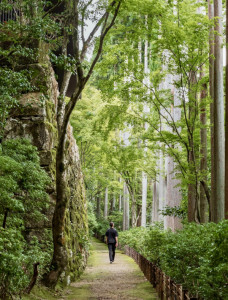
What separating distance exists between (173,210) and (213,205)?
5970 millimetres

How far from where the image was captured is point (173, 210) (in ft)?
52.1

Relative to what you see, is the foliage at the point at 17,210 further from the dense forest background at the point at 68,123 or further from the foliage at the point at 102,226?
the foliage at the point at 102,226

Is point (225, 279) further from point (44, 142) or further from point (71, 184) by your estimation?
point (71, 184)

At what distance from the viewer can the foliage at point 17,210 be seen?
5.58 meters

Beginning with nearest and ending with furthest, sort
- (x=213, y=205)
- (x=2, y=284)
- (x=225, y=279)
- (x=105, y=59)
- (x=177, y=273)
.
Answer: (x=225, y=279) < (x=2, y=284) < (x=177, y=273) < (x=213, y=205) < (x=105, y=59)

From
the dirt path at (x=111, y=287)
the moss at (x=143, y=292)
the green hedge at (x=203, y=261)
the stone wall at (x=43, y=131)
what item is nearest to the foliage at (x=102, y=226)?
the dirt path at (x=111, y=287)

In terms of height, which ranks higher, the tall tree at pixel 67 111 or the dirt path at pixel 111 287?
the tall tree at pixel 67 111

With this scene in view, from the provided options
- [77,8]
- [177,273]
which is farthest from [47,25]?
A: [177,273]

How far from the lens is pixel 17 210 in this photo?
24.1 feet

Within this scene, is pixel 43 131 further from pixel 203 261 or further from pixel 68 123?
pixel 203 261

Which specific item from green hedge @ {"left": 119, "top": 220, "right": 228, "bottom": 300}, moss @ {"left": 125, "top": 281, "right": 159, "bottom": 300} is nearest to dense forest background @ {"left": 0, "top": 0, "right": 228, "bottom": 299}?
green hedge @ {"left": 119, "top": 220, "right": 228, "bottom": 300}

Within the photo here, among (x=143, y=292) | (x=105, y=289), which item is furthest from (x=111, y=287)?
(x=143, y=292)

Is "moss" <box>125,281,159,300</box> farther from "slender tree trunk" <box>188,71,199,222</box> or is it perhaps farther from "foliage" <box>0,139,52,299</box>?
"slender tree trunk" <box>188,71,199,222</box>

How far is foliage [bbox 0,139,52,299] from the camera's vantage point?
5.58 meters
